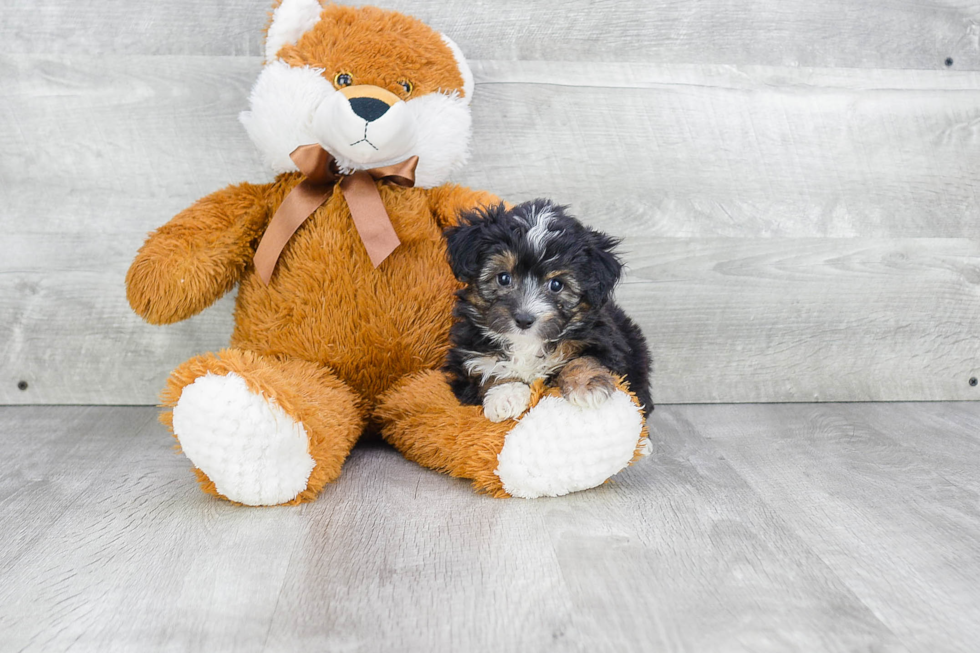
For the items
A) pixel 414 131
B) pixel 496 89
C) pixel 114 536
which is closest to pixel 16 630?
pixel 114 536

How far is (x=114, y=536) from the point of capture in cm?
150

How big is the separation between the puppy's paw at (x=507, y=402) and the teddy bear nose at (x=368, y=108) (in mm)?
667

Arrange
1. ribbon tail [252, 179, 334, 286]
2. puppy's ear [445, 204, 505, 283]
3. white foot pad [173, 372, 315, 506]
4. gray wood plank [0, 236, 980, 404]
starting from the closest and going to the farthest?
1. white foot pad [173, 372, 315, 506]
2. puppy's ear [445, 204, 505, 283]
3. ribbon tail [252, 179, 334, 286]
4. gray wood plank [0, 236, 980, 404]

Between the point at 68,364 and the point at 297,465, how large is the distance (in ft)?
3.98

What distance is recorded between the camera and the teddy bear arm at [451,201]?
81.4 inches

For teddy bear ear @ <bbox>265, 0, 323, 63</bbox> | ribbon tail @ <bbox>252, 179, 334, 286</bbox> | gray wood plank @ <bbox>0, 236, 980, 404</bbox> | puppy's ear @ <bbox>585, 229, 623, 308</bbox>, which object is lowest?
gray wood plank @ <bbox>0, 236, 980, 404</bbox>

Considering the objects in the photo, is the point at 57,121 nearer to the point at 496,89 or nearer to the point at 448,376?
the point at 496,89

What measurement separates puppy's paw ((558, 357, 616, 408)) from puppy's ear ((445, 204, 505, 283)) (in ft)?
0.90

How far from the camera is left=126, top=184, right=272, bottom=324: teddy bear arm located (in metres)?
1.87

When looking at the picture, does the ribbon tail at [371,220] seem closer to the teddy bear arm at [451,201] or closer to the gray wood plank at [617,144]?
the teddy bear arm at [451,201]

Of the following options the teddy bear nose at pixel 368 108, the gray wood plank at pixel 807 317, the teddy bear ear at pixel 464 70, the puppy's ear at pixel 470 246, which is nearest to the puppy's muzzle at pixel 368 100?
the teddy bear nose at pixel 368 108

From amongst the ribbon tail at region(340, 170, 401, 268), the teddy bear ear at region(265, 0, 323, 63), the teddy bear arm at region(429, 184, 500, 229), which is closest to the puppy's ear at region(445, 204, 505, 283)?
the ribbon tail at region(340, 170, 401, 268)

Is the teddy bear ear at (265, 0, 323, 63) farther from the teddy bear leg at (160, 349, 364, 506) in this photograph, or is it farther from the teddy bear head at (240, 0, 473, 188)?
the teddy bear leg at (160, 349, 364, 506)

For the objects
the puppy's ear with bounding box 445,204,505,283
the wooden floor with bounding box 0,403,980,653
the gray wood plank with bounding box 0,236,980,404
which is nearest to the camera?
the wooden floor with bounding box 0,403,980,653
